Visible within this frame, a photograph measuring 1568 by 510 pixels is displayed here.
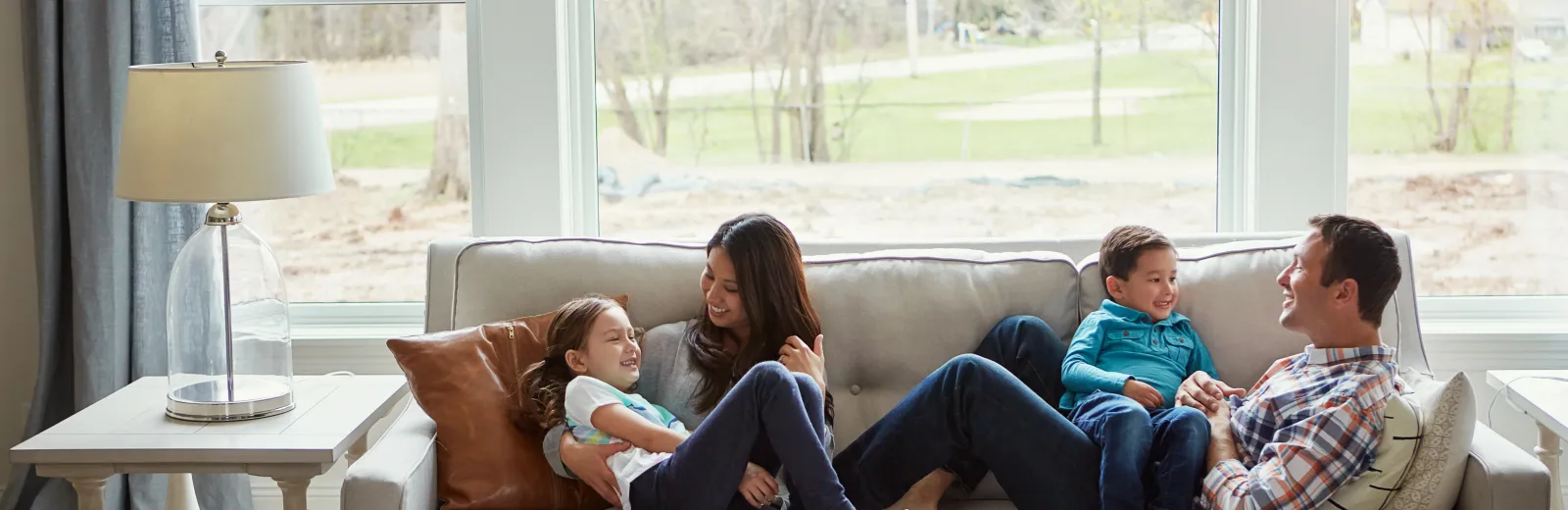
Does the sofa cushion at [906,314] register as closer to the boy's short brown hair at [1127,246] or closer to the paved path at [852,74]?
the boy's short brown hair at [1127,246]

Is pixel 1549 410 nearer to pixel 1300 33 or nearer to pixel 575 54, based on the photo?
pixel 1300 33

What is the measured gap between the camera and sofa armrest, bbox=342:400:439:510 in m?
2.06

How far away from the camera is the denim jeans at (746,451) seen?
211cm

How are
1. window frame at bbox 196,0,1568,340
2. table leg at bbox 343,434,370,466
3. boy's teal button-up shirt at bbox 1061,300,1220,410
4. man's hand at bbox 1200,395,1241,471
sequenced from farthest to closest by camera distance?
window frame at bbox 196,0,1568,340 → table leg at bbox 343,434,370,466 → boy's teal button-up shirt at bbox 1061,300,1220,410 → man's hand at bbox 1200,395,1241,471

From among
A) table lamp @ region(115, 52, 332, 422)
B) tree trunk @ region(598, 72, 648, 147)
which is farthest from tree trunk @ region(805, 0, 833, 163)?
table lamp @ region(115, 52, 332, 422)

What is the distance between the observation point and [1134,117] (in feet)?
10.4

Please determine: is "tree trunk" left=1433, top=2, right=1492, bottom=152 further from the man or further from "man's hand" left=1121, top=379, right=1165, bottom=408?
"man's hand" left=1121, top=379, right=1165, bottom=408

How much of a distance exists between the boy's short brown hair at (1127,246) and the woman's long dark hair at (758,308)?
22.7 inches

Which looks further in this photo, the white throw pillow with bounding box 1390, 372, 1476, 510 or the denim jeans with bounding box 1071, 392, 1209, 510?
the denim jeans with bounding box 1071, 392, 1209, 510

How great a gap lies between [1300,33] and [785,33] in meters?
1.16

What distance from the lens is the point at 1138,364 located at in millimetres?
2441

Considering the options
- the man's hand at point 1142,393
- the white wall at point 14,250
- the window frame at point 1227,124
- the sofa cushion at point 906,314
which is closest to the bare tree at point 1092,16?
the window frame at point 1227,124

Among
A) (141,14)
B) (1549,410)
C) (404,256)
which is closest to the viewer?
(1549,410)

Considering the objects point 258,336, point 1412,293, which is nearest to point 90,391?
point 258,336
